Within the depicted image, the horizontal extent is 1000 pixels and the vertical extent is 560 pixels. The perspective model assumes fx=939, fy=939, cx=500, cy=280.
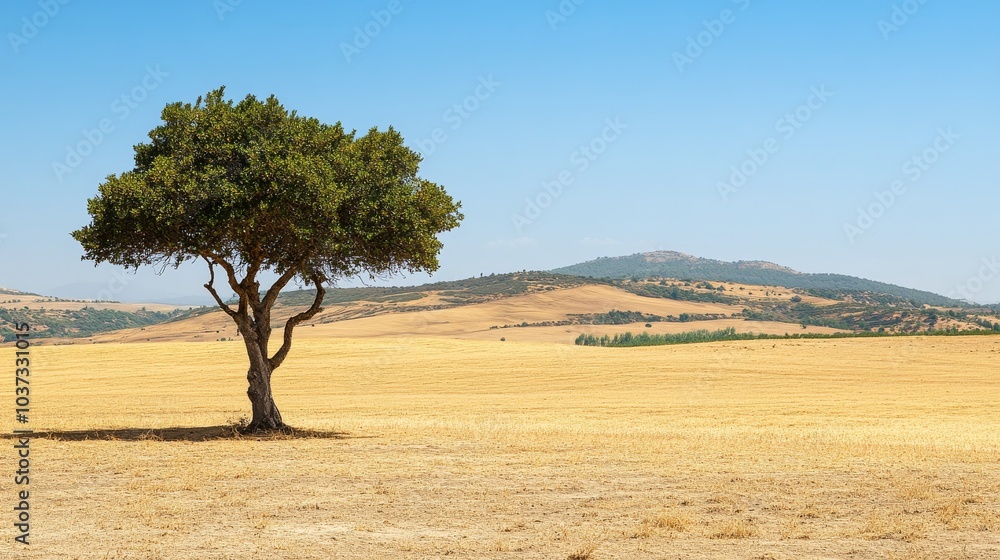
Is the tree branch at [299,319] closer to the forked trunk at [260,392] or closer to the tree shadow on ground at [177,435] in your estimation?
the forked trunk at [260,392]

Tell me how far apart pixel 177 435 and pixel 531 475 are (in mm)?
12473

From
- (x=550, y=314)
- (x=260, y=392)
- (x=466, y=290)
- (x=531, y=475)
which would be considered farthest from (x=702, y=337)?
(x=466, y=290)

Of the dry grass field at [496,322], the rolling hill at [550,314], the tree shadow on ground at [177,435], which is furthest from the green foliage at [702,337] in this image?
the tree shadow on ground at [177,435]

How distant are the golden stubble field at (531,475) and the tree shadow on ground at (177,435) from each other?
0.80ft

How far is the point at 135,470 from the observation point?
1873 centimetres

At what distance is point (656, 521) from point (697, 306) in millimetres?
129553

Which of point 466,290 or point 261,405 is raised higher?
point 466,290

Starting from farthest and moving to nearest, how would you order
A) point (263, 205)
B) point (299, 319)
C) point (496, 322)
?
point (496, 322) → point (299, 319) → point (263, 205)

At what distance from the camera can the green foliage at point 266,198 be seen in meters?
23.2

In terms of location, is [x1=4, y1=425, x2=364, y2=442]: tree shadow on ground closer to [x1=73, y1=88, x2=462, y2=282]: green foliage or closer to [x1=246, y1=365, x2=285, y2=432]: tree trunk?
[x1=246, y1=365, x2=285, y2=432]: tree trunk

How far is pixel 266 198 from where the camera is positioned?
2358cm


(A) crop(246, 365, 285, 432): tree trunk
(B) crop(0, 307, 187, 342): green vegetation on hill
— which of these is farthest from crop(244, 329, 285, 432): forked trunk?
(B) crop(0, 307, 187, 342): green vegetation on hill

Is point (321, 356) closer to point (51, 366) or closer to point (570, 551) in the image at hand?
point (51, 366)

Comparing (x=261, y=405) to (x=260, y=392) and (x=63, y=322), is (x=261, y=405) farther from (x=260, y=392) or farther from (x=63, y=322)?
(x=63, y=322)
